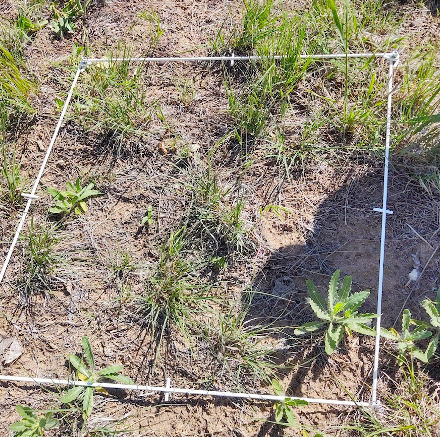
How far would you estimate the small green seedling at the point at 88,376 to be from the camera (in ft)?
5.72

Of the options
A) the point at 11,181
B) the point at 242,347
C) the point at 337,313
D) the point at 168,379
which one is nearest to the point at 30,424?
the point at 168,379

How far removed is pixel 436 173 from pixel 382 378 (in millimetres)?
957

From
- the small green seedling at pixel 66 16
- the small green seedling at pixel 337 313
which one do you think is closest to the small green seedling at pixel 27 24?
the small green seedling at pixel 66 16

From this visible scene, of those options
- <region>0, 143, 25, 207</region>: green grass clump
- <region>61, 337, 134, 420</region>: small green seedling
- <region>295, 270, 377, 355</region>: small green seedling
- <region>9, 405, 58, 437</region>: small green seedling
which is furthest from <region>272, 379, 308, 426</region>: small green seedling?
<region>0, 143, 25, 207</region>: green grass clump

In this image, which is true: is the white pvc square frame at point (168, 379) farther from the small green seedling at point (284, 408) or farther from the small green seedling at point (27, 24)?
Answer: the small green seedling at point (27, 24)

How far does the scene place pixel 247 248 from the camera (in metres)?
1.99

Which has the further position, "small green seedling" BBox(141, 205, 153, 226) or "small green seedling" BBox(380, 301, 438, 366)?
"small green seedling" BBox(141, 205, 153, 226)

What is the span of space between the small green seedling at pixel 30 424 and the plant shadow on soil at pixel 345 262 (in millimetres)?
832

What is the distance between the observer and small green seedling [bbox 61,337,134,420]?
1.74 metres

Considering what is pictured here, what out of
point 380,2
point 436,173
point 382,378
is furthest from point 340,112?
point 382,378

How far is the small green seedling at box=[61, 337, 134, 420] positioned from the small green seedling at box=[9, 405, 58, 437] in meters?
0.09

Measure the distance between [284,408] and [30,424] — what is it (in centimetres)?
97

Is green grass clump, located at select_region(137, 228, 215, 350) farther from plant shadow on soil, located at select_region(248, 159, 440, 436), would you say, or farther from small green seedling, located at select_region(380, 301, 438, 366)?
small green seedling, located at select_region(380, 301, 438, 366)

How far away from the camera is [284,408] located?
1.71 metres
